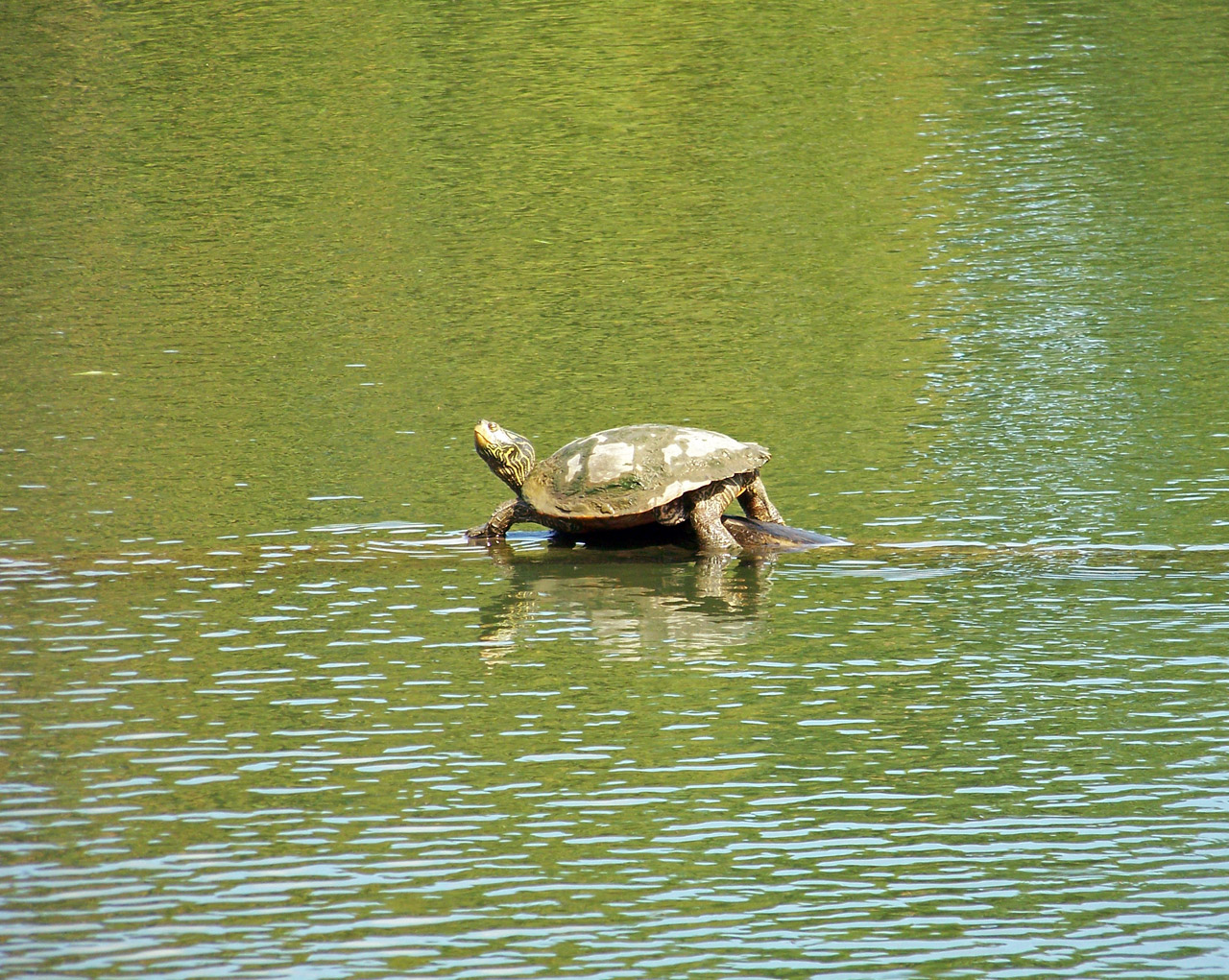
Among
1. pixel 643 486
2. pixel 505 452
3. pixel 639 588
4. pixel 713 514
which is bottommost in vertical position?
pixel 639 588

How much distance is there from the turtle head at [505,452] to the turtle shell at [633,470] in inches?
13.0

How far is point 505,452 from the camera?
11.5 m

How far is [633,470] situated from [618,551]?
2.13ft

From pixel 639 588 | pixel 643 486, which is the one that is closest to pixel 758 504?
pixel 643 486

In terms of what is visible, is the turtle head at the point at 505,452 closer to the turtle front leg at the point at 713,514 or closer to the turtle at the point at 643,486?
the turtle at the point at 643,486

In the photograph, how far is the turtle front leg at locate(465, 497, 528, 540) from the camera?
36.6ft

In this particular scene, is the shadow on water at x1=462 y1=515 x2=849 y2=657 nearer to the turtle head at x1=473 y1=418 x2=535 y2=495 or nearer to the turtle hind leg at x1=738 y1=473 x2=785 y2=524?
the turtle hind leg at x1=738 y1=473 x2=785 y2=524

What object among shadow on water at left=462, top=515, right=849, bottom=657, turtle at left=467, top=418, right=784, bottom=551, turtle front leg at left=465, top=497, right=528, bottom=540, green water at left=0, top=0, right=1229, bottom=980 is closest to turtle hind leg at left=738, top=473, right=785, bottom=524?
turtle at left=467, top=418, right=784, bottom=551

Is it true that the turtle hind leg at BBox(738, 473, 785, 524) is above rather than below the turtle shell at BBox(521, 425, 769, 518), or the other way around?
below

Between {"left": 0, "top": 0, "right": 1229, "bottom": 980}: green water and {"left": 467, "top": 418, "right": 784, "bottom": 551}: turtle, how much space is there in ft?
0.96

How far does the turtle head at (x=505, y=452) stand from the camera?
37.7 ft

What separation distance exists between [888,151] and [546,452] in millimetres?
12308

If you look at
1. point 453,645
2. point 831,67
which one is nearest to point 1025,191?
point 831,67

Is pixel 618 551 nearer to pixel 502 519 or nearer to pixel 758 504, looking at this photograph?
pixel 502 519
